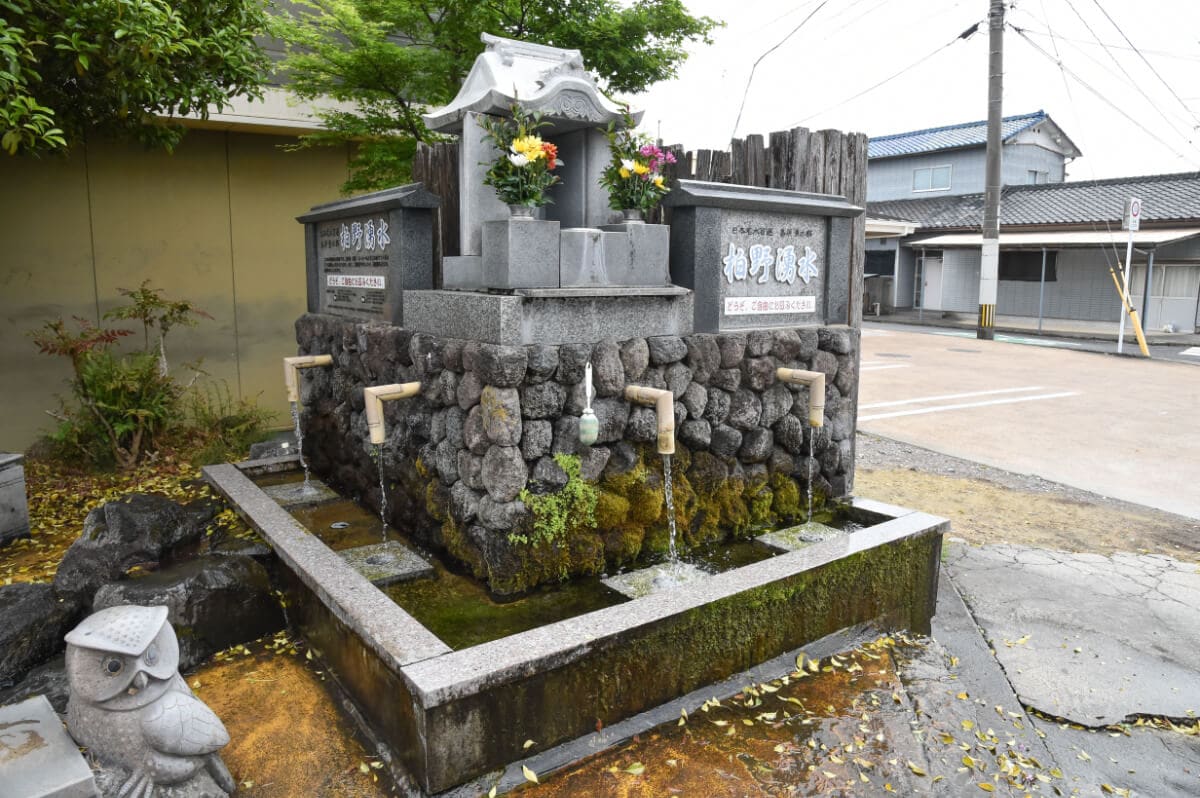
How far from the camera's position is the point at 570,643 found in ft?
11.1

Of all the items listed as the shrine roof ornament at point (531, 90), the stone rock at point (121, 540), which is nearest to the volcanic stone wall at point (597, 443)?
the stone rock at point (121, 540)

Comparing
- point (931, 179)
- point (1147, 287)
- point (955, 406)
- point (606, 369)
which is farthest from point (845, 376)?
point (931, 179)

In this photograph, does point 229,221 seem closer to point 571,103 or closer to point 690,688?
point 571,103

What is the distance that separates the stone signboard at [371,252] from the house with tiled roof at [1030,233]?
20.1m

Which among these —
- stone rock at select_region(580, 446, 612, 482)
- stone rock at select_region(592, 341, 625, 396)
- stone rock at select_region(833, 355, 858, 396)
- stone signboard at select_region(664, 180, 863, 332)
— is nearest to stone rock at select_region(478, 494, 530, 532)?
stone rock at select_region(580, 446, 612, 482)

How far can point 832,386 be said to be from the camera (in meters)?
5.73

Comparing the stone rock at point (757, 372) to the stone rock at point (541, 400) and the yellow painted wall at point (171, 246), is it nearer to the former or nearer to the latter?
the stone rock at point (541, 400)

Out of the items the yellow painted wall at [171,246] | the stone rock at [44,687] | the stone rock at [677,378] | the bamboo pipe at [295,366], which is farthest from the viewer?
the yellow painted wall at [171,246]

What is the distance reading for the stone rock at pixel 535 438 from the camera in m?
4.25

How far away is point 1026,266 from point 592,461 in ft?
80.4

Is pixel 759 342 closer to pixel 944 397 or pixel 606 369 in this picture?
pixel 606 369

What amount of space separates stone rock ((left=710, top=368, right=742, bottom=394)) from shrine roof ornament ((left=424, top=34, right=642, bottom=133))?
1592mm

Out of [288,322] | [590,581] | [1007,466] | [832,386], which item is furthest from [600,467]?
[288,322]

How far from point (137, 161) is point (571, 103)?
6.58 metres
